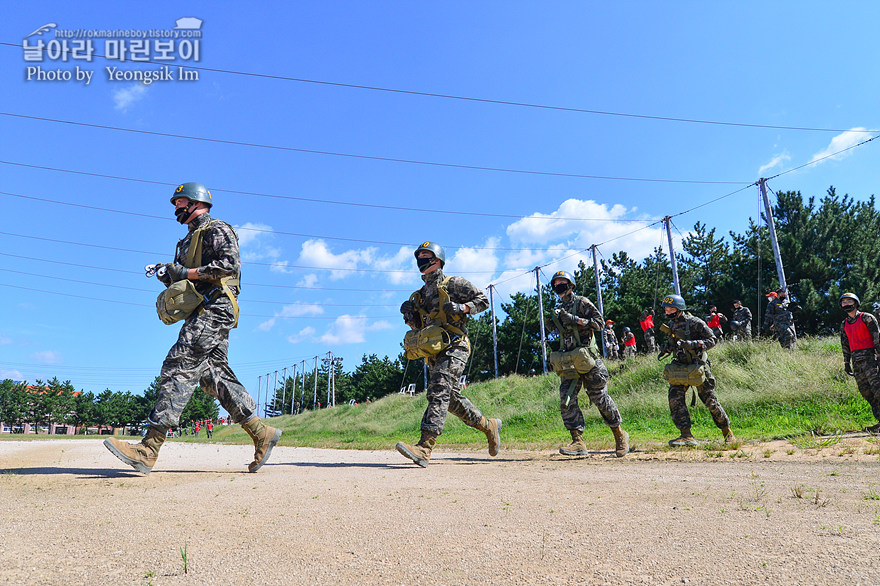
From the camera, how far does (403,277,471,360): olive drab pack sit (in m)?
5.86

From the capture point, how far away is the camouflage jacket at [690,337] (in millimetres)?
7703

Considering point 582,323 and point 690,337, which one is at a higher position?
point 582,323

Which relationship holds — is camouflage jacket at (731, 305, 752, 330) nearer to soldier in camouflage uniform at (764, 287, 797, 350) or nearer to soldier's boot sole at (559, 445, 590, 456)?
soldier in camouflage uniform at (764, 287, 797, 350)

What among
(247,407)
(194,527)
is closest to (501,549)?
(194,527)

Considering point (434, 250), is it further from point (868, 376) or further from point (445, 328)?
point (868, 376)

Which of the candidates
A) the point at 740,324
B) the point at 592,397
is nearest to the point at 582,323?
the point at 592,397

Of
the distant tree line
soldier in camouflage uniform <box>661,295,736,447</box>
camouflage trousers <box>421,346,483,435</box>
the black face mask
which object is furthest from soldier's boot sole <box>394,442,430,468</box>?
the distant tree line

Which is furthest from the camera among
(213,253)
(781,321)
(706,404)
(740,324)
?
(740,324)

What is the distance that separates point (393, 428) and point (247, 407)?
16.2 metres

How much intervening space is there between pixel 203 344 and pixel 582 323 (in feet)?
14.7

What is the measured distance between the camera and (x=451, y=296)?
6.09 m

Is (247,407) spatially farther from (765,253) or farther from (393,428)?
(765,253)

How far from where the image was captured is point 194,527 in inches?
94.1

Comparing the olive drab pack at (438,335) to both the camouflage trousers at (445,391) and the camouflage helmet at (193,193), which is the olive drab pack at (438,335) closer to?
the camouflage trousers at (445,391)
